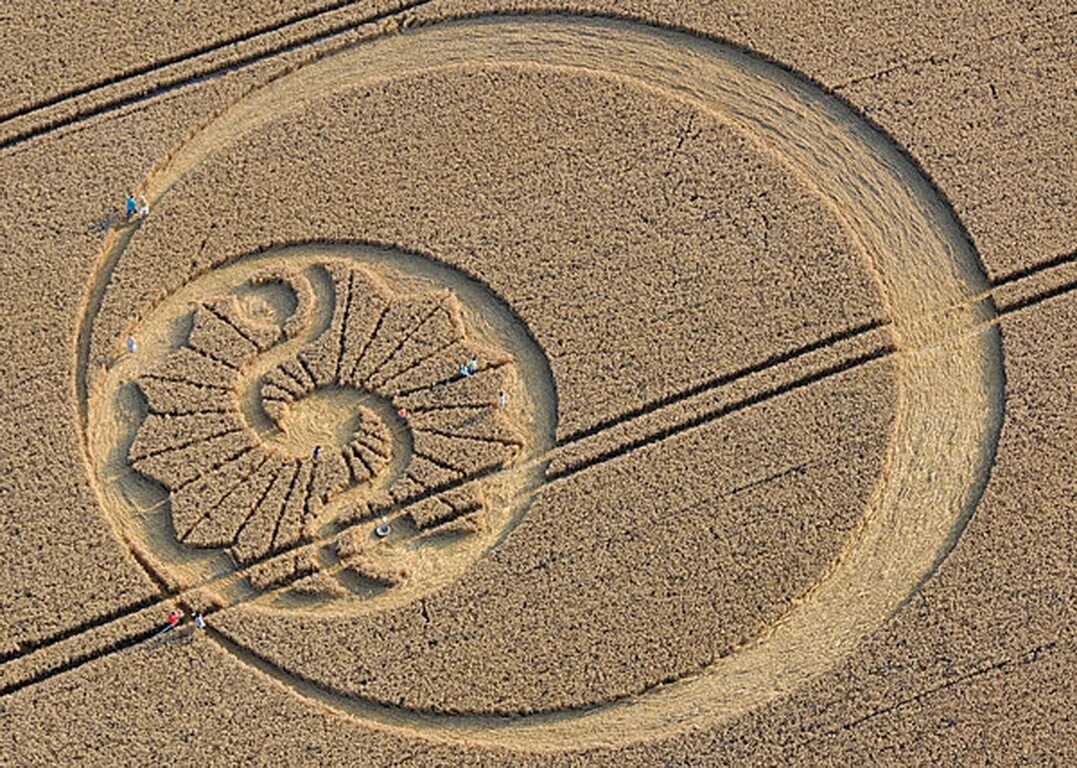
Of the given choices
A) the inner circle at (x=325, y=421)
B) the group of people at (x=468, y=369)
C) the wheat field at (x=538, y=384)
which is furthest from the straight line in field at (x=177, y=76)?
the group of people at (x=468, y=369)

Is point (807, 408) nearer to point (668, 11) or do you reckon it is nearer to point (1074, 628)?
point (1074, 628)

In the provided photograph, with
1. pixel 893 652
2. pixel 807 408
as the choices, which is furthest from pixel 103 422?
pixel 893 652

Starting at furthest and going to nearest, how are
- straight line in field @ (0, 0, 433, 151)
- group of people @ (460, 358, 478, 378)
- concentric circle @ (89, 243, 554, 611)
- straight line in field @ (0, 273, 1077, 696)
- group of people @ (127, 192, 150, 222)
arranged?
straight line in field @ (0, 0, 433, 151) → group of people @ (127, 192, 150, 222) → group of people @ (460, 358, 478, 378) → concentric circle @ (89, 243, 554, 611) → straight line in field @ (0, 273, 1077, 696)

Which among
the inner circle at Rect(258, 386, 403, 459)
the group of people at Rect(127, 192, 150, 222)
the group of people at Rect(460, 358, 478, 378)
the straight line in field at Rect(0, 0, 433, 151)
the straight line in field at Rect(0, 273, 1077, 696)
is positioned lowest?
the straight line in field at Rect(0, 273, 1077, 696)

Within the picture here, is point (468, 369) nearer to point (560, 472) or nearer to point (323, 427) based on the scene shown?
point (560, 472)

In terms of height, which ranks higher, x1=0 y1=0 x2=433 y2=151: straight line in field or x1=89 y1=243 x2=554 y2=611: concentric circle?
x1=0 y1=0 x2=433 y2=151: straight line in field

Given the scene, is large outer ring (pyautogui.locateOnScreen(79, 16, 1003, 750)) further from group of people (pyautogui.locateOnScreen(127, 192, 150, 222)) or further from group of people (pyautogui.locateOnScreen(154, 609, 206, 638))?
group of people (pyautogui.locateOnScreen(154, 609, 206, 638))

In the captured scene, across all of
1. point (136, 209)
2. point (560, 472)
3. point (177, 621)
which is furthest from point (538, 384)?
point (136, 209)

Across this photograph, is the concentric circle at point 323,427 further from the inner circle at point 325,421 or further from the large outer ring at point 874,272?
the large outer ring at point 874,272

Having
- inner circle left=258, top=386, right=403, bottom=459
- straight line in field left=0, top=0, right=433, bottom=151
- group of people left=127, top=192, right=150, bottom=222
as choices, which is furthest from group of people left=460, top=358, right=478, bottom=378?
straight line in field left=0, top=0, right=433, bottom=151
